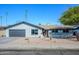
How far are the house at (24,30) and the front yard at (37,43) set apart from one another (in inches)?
11.7

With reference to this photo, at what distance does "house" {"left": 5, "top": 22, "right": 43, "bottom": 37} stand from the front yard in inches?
11.7

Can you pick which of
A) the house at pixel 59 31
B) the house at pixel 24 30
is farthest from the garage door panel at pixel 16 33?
the house at pixel 59 31

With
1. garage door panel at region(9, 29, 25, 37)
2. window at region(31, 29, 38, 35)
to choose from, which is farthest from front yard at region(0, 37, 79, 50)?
window at region(31, 29, 38, 35)

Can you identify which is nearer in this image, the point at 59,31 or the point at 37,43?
the point at 37,43

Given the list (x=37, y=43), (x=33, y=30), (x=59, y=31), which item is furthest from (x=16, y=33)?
(x=59, y=31)

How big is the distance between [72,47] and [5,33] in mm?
3345

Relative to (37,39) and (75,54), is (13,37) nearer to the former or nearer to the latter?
(37,39)

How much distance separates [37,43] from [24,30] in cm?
93

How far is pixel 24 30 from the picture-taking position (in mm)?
12602

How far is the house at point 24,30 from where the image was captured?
12562mm

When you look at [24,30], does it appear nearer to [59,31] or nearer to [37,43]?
[37,43]

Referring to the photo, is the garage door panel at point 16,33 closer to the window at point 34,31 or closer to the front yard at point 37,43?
the front yard at point 37,43

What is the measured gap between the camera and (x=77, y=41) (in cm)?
1269

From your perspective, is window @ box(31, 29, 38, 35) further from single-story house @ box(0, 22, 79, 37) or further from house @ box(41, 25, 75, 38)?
house @ box(41, 25, 75, 38)
